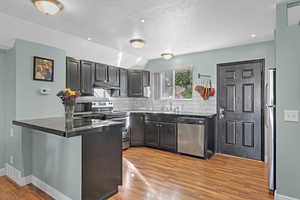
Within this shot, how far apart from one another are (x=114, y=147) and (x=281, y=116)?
227cm

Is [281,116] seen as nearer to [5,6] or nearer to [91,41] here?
[91,41]

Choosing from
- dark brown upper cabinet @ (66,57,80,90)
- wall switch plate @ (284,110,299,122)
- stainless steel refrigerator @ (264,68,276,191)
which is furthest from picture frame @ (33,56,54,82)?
wall switch plate @ (284,110,299,122)

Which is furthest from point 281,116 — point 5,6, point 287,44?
point 5,6

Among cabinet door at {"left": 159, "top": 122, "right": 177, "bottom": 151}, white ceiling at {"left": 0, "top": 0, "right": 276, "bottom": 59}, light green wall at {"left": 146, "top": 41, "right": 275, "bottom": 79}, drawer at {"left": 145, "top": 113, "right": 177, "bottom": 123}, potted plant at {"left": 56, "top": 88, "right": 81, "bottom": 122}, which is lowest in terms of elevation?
cabinet door at {"left": 159, "top": 122, "right": 177, "bottom": 151}

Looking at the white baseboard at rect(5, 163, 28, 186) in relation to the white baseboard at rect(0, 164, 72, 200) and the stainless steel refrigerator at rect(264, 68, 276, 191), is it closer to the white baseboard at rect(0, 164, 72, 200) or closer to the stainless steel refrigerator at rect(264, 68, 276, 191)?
the white baseboard at rect(0, 164, 72, 200)

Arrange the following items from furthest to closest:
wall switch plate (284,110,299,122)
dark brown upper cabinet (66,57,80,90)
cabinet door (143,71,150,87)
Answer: cabinet door (143,71,150,87) → dark brown upper cabinet (66,57,80,90) → wall switch plate (284,110,299,122)

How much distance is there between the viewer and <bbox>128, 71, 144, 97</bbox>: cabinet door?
5.14 metres

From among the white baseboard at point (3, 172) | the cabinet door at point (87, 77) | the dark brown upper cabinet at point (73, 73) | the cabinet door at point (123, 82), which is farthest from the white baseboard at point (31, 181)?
the cabinet door at point (123, 82)

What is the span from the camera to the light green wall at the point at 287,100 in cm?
203

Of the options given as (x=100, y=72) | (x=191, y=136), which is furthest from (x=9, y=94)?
(x=191, y=136)

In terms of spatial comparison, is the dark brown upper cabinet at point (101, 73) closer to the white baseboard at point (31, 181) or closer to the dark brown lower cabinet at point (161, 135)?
the dark brown lower cabinet at point (161, 135)

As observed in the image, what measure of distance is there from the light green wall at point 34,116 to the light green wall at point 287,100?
2.63 m

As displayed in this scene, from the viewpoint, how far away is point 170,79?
525cm

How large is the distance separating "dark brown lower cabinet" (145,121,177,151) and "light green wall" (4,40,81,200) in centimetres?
237
